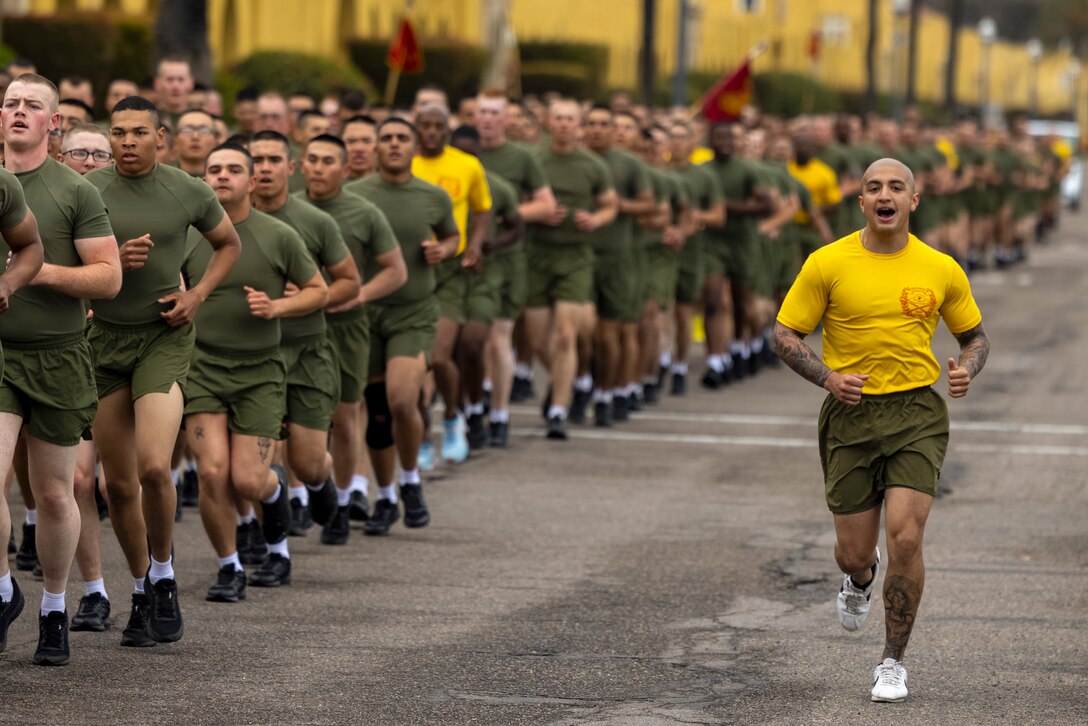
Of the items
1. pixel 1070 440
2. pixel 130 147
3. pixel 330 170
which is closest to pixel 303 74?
pixel 1070 440

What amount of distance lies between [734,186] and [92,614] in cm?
1151

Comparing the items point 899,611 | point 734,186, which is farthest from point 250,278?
point 734,186

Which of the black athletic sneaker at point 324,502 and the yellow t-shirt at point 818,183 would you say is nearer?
the black athletic sneaker at point 324,502

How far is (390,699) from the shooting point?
804cm

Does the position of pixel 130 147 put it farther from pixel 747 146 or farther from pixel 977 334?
pixel 747 146

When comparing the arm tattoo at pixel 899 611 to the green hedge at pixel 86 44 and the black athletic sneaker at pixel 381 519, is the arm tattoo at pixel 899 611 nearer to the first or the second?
the black athletic sneaker at pixel 381 519

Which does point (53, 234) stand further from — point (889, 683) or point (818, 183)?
point (818, 183)

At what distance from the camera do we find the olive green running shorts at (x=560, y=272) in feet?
53.9

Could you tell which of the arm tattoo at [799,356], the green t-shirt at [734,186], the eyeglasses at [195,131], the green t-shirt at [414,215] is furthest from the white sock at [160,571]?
the green t-shirt at [734,186]

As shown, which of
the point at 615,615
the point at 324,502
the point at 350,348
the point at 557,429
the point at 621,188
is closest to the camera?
the point at 615,615

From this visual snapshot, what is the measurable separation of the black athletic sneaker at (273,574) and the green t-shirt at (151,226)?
5.50ft

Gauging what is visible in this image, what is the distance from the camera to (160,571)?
8.97 m

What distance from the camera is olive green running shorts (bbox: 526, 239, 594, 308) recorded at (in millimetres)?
16438

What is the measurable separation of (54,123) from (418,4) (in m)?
41.2
